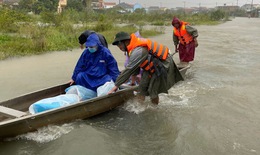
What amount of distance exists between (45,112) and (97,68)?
46.4 inches

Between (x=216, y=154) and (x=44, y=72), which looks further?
(x=44, y=72)

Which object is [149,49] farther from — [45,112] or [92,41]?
[45,112]

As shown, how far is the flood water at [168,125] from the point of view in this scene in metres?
3.48

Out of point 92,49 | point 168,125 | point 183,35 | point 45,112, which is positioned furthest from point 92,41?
point 183,35

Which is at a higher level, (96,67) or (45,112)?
(96,67)

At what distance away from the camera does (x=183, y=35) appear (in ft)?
21.1

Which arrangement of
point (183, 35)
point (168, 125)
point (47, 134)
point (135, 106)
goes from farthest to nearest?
point (183, 35), point (135, 106), point (168, 125), point (47, 134)

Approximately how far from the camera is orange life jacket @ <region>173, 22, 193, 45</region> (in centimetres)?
637

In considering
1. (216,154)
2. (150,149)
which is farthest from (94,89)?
(216,154)

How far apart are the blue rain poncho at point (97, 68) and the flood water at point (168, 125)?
0.57 meters

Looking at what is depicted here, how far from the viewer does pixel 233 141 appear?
375cm

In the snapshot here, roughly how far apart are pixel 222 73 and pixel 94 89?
14.9ft

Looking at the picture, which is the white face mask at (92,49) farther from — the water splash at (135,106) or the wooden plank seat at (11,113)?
the wooden plank seat at (11,113)

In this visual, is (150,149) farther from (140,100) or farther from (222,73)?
(222,73)
